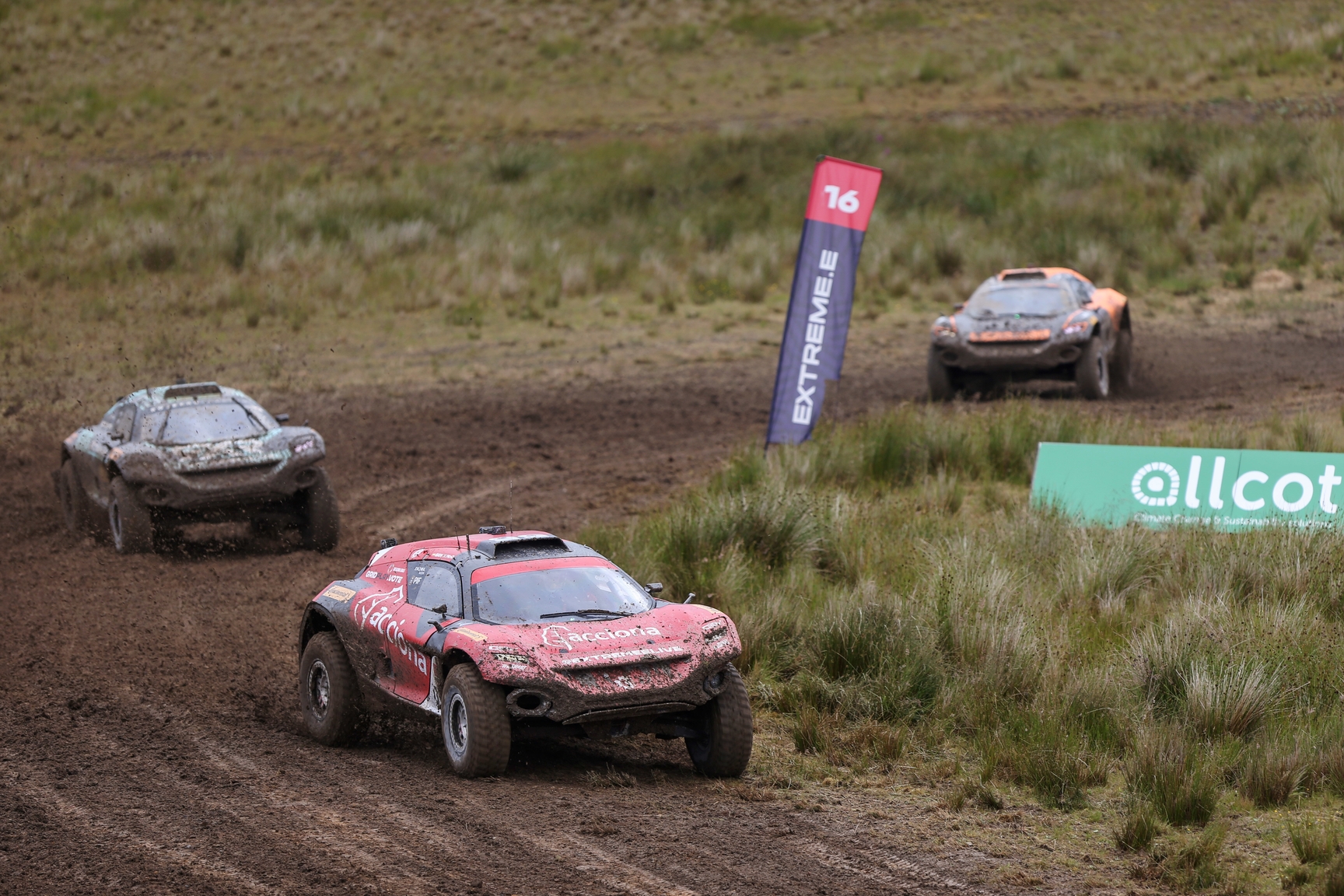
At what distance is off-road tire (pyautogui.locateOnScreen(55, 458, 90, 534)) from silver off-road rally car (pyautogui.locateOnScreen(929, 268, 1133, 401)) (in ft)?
34.1

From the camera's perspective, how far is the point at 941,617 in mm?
9891

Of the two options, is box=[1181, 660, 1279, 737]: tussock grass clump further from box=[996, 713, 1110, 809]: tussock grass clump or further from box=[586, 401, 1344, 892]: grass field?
box=[996, 713, 1110, 809]: tussock grass clump

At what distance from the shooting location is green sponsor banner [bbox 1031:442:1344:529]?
11.4m

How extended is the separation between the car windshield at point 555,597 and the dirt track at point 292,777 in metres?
0.87

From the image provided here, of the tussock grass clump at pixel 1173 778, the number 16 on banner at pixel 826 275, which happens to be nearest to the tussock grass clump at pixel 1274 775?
the tussock grass clump at pixel 1173 778

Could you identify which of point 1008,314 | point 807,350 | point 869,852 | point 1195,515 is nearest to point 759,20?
point 1008,314

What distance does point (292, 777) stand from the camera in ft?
25.9

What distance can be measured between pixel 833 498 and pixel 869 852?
22.0 ft

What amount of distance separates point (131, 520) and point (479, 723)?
23.3ft

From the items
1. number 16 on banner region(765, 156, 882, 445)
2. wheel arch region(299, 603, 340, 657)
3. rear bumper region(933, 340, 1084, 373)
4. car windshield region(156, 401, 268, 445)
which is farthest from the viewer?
rear bumper region(933, 340, 1084, 373)

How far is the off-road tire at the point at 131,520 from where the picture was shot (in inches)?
521

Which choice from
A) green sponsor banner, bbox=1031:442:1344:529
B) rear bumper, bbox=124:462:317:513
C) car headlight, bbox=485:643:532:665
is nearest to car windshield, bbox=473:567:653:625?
car headlight, bbox=485:643:532:665

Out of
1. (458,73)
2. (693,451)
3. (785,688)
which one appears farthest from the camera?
(458,73)

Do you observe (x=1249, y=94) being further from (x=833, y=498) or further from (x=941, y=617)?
(x=941, y=617)
